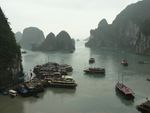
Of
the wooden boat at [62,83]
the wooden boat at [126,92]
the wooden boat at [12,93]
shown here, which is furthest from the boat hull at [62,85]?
the wooden boat at [12,93]

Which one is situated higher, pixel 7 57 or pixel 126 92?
pixel 7 57

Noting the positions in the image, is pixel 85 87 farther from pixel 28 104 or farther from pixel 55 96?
pixel 28 104

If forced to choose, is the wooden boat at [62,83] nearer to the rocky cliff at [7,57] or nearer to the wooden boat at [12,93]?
the rocky cliff at [7,57]

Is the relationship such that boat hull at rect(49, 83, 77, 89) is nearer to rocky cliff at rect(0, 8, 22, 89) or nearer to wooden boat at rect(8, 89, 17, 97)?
rocky cliff at rect(0, 8, 22, 89)

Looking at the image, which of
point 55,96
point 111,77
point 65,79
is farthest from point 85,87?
point 111,77

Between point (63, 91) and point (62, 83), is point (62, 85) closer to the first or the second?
point (62, 83)

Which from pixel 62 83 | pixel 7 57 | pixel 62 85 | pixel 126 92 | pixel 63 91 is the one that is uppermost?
pixel 7 57

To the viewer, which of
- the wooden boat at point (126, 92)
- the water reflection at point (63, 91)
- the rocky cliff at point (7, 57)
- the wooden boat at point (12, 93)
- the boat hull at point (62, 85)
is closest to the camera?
the wooden boat at point (126, 92)

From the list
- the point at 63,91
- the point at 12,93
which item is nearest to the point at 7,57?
the point at 12,93
